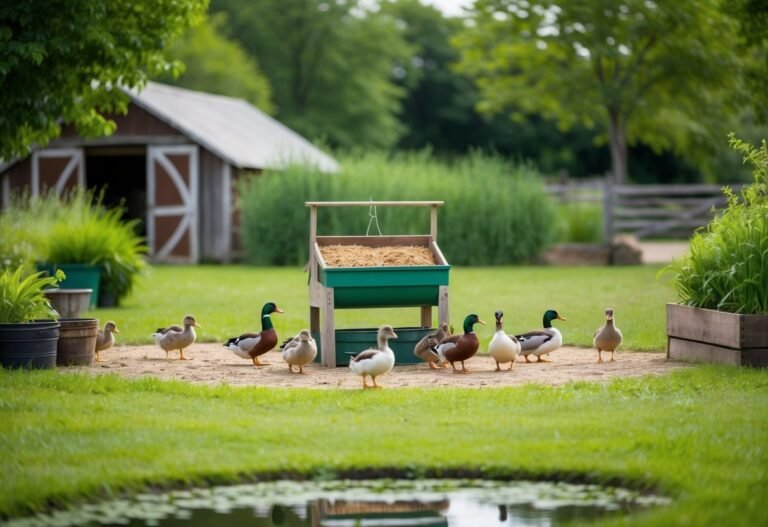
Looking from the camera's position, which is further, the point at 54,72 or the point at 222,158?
the point at 222,158

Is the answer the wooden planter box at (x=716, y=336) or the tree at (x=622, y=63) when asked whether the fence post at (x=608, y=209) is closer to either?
the tree at (x=622, y=63)

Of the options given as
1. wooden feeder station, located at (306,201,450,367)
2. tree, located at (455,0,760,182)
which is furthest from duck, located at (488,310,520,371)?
tree, located at (455,0,760,182)

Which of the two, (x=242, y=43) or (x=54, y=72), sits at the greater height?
(x=242, y=43)

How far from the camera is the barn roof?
30656 millimetres

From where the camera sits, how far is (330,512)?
696 centimetres

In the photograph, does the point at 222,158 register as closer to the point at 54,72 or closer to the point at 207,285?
the point at 207,285

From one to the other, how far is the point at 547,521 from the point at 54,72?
12.6m

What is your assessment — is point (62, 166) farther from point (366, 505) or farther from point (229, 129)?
point (366, 505)

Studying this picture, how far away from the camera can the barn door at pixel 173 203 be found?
31250mm


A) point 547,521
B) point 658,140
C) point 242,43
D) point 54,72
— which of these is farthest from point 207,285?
point 242,43

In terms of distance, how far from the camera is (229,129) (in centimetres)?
3391

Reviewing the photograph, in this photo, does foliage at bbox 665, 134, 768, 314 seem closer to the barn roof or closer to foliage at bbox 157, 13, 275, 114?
the barn roof

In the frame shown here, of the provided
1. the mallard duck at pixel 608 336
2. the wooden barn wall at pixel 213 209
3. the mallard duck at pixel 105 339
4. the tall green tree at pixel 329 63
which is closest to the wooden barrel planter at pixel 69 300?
the mallard duck at pixel 105 339

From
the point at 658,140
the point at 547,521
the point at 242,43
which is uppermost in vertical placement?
the point at 242,43
